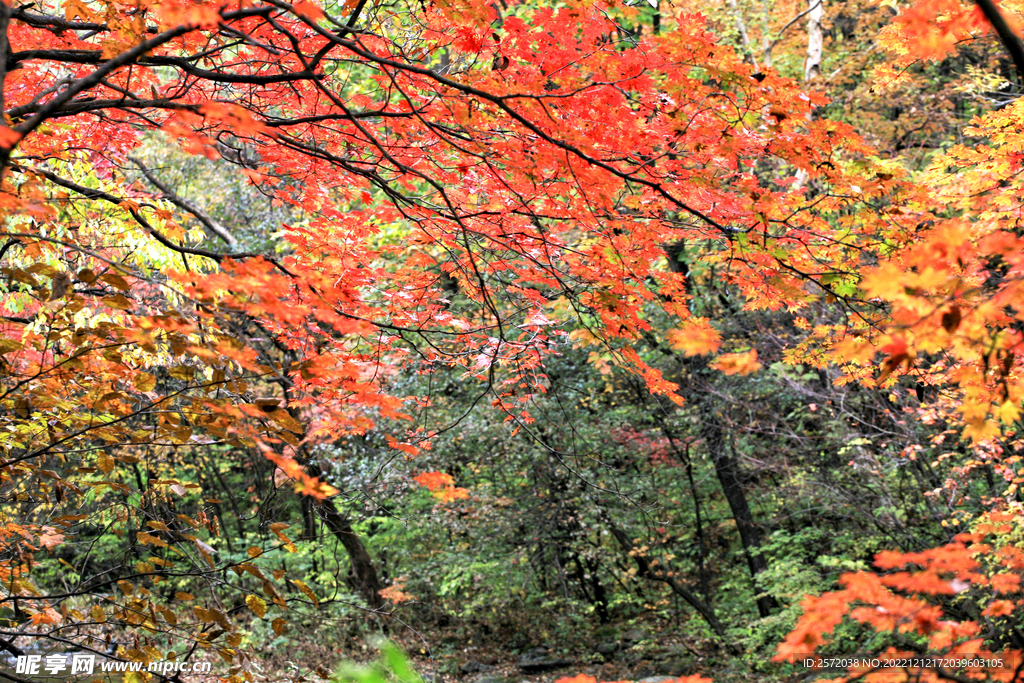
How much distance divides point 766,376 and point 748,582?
422 centimetres

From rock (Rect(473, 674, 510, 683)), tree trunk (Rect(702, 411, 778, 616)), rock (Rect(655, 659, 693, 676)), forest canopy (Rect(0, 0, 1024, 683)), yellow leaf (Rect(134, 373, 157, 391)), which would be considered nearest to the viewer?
forest canopy (Rect(0, 0, 1024, 683))

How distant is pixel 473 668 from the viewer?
30.5 feet

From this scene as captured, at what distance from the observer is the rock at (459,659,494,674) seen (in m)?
9.18

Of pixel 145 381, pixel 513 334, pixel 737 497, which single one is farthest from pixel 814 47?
pixel 145 381

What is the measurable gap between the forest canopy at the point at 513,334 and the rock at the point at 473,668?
0.19 feet

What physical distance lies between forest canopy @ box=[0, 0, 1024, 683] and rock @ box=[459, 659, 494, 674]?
57 millimetres

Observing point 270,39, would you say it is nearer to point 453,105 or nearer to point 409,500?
point 453,105

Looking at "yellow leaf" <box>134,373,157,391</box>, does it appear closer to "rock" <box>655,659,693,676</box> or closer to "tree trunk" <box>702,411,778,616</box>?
"tree trunk" <box>702,411,778,616</box>

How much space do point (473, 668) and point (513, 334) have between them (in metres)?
4.91

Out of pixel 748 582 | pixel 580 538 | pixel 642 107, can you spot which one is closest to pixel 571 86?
pixel 642 107

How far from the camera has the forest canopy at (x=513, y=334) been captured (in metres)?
2.19

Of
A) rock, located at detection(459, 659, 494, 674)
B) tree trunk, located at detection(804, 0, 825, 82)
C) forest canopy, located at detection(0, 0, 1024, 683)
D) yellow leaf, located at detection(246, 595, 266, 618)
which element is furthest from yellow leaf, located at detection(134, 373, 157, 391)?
tree trunk, located at detection(804, 0, 825, 82)

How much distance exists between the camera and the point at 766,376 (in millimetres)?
8672

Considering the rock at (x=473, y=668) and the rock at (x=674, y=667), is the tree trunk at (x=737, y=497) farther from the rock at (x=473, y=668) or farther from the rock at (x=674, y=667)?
the rock at (x=473, y=668)
